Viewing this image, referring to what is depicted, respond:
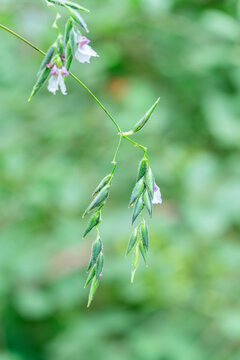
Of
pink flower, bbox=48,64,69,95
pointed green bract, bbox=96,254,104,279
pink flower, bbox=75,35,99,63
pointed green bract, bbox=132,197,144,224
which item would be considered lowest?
pointed green bract, bbox=96,254,104,279

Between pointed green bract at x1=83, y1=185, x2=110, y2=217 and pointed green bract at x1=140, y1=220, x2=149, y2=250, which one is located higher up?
pointed green bract at x1=83, y1=185, x2=110, y2=217

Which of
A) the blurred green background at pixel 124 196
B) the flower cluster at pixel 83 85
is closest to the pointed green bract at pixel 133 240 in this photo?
the flower cluster at pixel 83 85

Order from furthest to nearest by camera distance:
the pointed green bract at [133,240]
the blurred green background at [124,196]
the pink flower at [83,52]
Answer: the blurred green background at [124,196] → the pointed green bract at [133,240] → the pink flower at [83,52]

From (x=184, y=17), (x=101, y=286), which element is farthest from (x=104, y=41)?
(x=101, y=286)

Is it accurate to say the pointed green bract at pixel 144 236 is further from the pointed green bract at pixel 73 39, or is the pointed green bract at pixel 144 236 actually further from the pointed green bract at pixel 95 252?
Result: the pointed green bract at pixel 73 39

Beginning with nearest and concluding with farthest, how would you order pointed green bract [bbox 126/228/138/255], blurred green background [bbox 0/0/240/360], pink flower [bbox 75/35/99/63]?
pink flower [bbox 75/35/99/63] < pointed green bract [bbox 126/228/138/255] < blurred green background [bbox 0/0/240/360]

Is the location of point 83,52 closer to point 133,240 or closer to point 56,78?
point 56,78

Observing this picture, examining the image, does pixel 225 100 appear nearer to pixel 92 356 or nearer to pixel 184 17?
pixel 184 17

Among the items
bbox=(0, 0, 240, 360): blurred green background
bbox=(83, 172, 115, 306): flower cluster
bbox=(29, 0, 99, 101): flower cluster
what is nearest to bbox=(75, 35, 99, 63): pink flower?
bbox=(29, 0, 99, 101): flower cluster

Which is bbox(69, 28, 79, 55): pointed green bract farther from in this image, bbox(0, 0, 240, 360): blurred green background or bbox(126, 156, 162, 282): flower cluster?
bbox(0, 0, 240, 360): blurred green background
